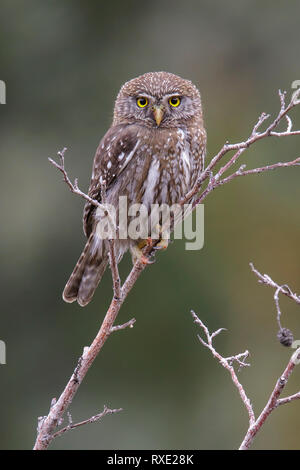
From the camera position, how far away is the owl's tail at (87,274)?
15.9ft

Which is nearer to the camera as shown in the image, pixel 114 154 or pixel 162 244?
pixel 162 244

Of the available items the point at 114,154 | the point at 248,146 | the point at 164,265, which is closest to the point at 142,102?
the point at 114,154

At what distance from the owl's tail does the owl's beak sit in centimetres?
76

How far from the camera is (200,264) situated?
995cm

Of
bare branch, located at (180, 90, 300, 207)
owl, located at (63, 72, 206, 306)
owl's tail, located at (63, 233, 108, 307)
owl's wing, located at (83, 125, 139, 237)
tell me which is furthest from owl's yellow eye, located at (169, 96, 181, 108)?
bare branch, located at (180, 90, 300, 207)

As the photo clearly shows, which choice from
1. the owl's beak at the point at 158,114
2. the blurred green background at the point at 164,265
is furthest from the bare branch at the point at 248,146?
the blurred green background at the point at 164,265

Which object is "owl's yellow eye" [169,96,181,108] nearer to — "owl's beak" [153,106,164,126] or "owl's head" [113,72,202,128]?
"owl's head" [113,72,202,128]

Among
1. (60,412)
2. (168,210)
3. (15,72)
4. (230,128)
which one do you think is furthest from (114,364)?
(60,412)

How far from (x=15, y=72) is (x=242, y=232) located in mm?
4299

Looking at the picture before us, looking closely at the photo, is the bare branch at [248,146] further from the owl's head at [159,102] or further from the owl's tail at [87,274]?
the owl's tail at [87,274]

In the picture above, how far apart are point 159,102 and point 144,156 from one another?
0.35 meters

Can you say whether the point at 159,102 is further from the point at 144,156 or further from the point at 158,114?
the point at 144,156

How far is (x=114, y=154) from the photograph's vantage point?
477 cm
